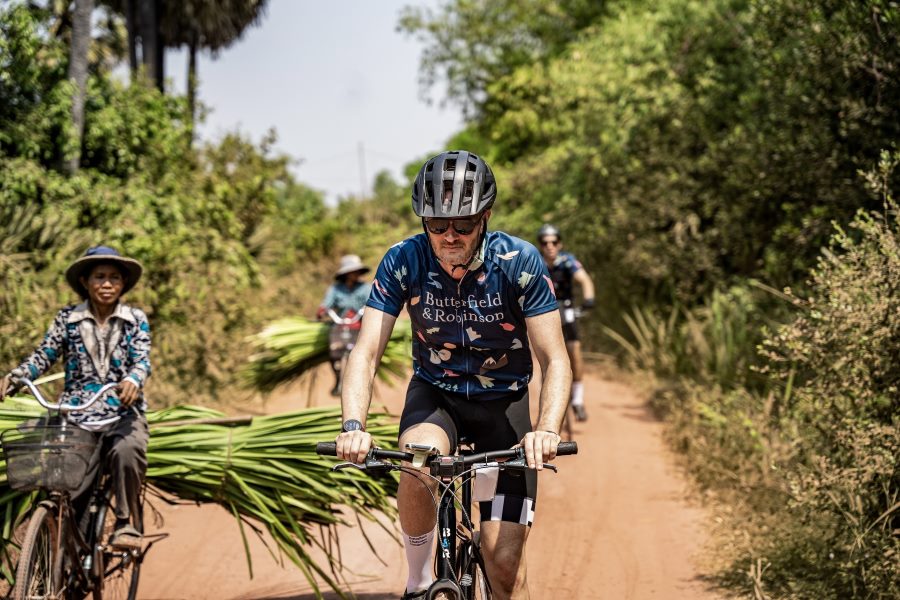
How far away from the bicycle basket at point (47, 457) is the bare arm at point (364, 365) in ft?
5.02

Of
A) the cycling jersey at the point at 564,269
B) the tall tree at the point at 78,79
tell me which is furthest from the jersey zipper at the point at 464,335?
the tall tree at the point at 78,79

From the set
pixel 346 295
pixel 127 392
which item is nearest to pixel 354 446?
pixel 127 392

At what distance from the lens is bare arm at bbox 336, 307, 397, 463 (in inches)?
160

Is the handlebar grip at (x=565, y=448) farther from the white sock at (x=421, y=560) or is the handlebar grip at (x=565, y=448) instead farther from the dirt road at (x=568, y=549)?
the dirt road at (x=568, y=549)

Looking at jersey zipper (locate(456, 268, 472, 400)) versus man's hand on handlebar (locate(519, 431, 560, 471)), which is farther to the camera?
jersey zipper (locate(456, 268, 472, 400))

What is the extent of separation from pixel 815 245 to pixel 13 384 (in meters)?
7.62

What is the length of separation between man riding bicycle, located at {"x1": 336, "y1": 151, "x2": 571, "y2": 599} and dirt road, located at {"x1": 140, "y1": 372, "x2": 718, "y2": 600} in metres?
2.17

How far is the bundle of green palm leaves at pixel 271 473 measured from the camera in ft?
18.9

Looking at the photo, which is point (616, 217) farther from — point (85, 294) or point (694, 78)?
point (85, 294)

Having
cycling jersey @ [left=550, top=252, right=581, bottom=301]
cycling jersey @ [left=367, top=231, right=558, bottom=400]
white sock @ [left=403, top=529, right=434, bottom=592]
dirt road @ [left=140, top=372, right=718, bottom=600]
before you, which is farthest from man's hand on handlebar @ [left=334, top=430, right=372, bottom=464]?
cycling jersey @ [left=550, top=252, right=581, bottom=301]

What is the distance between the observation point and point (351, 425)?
3914 millimetres

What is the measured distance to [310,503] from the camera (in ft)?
19.3

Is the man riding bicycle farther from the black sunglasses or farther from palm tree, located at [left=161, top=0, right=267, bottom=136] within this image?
palm tree, located at [left=161, top=0, right=267, bottom=136]

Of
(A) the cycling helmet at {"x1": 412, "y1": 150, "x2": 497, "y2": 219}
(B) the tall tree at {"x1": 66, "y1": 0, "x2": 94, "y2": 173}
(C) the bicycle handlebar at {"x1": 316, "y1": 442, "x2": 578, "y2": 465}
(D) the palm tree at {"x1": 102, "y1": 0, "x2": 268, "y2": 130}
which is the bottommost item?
(C) the bicycle handlebar at {"x1": 316, "y1": 442, "x2": 578, "y2": 465}
